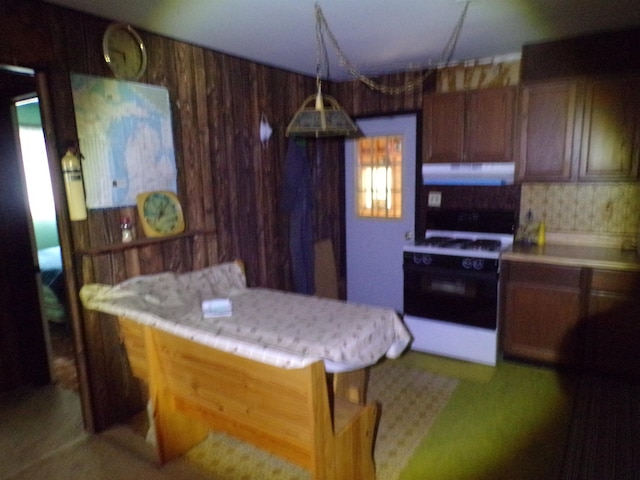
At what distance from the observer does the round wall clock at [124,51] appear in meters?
2.34

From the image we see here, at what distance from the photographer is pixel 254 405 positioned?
1.77 m

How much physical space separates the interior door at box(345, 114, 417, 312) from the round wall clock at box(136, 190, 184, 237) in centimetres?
197

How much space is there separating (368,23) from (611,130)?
6.01 ft

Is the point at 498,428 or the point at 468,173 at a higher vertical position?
the point at 468,173

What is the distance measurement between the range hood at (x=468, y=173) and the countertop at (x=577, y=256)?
56 cm

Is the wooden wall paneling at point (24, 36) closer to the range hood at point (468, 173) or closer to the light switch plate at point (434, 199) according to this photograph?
the range hood at point (468, 173)

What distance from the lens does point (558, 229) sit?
134 inches

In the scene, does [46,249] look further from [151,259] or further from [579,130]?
[579,130]

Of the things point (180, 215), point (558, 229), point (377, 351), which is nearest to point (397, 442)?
point (377, 351)

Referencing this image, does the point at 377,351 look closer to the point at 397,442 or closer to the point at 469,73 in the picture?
the point at 397,442

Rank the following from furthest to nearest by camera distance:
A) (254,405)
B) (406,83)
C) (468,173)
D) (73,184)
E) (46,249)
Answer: (46,249)
(406,83)
(468,173)
(73,184)
(254,405)

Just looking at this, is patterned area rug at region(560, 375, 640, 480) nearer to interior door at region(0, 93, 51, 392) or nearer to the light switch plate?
the light switch plate

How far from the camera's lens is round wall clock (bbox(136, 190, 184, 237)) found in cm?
254

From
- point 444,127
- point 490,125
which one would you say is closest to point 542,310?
point 490,125
